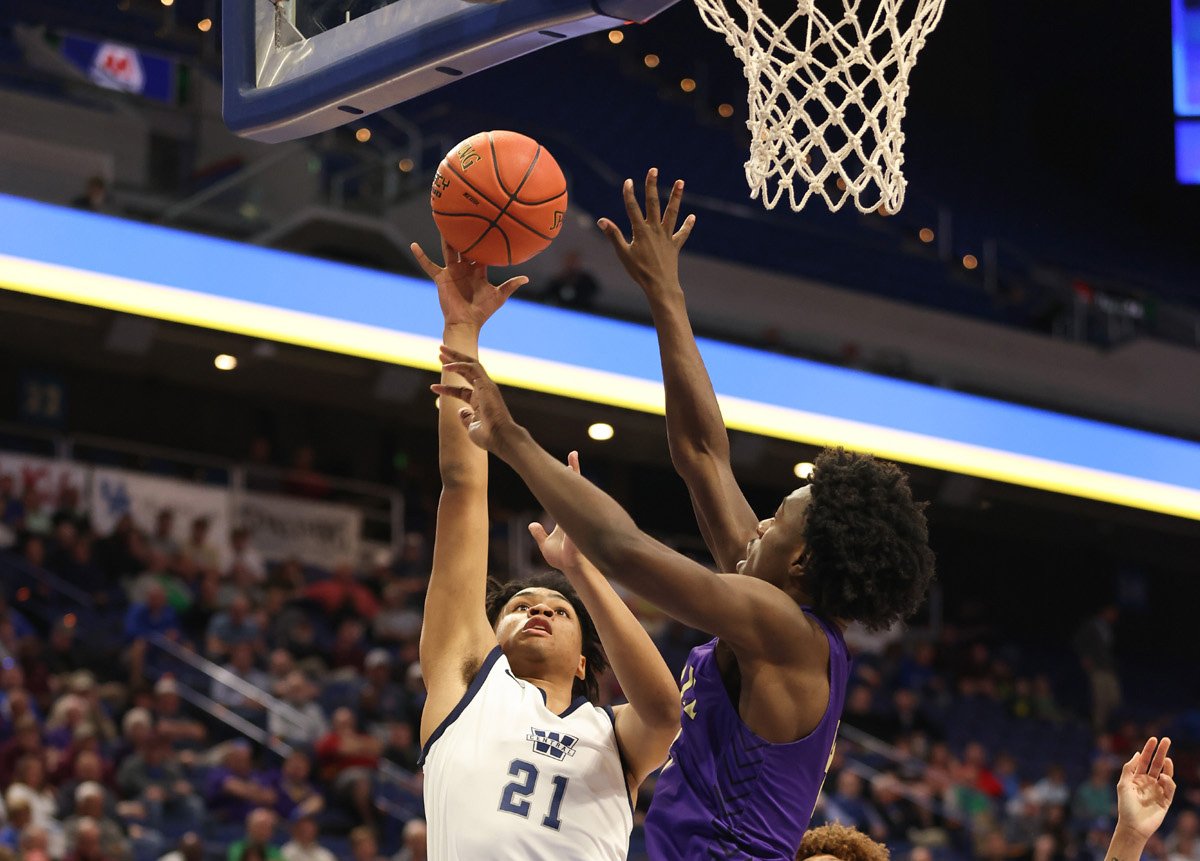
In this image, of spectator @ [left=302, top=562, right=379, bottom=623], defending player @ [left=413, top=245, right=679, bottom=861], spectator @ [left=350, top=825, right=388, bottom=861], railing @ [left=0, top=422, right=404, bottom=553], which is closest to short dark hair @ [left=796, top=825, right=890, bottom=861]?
defending player @ [left=413, top=245, right=679, bottom=861]

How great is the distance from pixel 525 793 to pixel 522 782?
2 cm

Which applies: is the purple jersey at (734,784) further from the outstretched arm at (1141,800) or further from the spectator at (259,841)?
the spectator at (259,841)

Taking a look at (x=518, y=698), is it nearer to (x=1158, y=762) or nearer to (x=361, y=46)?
(x=1158, y=762)

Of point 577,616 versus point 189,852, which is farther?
point 189,852

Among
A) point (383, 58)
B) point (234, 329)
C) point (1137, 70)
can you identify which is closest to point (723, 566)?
point (383, 58)

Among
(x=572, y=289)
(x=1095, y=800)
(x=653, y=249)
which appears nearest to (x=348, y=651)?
(x=572, y=289)

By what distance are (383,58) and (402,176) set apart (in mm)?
8502

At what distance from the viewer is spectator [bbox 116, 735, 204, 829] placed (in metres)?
8.41

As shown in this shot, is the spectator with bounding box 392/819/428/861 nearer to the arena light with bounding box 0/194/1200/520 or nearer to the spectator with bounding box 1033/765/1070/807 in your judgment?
the arena light with bounding box 0/194/1200/520

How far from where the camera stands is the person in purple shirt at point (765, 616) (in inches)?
100

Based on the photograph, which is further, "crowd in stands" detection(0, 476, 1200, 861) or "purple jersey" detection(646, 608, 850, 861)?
"crowd in stands" detection(0, 476, 1200, 861)

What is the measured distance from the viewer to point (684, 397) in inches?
125

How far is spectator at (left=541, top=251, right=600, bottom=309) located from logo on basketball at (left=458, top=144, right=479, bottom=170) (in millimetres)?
8539

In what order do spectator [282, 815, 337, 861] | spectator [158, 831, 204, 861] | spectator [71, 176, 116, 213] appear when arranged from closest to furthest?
spectator [158, 831, 204, 861], spectator [282, 815, 337, 861], spectator [71, 176, 116, 213]
